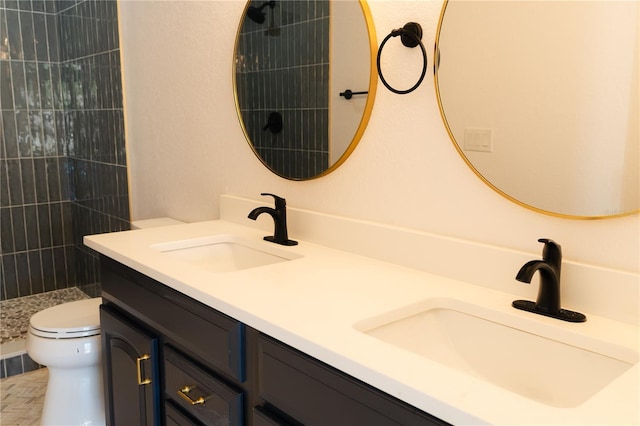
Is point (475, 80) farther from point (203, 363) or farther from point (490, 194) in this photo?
point (203, 363)

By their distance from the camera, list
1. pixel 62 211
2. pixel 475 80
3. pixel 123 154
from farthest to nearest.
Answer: pixel 62 211 → pixel 123 154 → pixel 475 80

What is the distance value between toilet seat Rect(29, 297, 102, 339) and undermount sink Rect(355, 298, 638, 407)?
141cm

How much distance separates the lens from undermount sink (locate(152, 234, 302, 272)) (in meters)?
1.67

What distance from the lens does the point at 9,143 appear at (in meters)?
3.33

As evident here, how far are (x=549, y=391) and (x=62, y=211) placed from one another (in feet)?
10.9

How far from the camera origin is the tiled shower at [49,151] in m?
3.11

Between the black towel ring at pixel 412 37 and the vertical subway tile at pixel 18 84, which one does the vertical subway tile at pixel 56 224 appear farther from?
the black towel ring at pixel 412 37

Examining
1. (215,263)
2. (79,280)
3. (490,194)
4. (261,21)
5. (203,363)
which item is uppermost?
(261,21)

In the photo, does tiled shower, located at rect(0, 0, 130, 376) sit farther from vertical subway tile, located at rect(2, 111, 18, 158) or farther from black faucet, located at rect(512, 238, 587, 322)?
black faucet, located at rect(512, 238, 587, 322)

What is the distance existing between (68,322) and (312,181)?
1147 millimetres

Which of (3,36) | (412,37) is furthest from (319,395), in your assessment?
(3,36)

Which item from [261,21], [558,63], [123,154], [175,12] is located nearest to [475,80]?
[558,63]

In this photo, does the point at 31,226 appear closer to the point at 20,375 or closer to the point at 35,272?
the point at 35,272

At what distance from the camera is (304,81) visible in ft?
5.57
